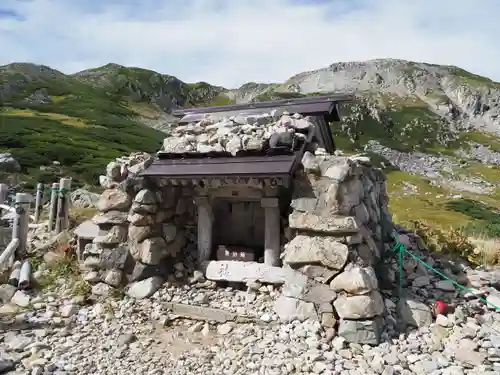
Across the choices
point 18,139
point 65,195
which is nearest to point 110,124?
point 18,139

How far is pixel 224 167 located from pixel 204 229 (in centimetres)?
203

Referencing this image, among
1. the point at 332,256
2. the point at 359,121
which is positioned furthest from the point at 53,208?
the point at 359,121

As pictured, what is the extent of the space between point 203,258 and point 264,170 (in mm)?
3176

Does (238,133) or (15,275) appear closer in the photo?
(238,133)

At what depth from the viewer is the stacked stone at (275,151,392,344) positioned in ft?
24.2

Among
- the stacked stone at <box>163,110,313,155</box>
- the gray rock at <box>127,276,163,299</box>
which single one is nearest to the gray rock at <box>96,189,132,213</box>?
the stacked stone at <box>163,110,313,155</box>

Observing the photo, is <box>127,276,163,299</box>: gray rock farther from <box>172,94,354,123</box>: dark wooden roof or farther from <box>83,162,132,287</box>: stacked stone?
<box>172,94,354,123</box>: dark wooden roof

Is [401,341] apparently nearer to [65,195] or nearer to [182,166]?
[182,166]

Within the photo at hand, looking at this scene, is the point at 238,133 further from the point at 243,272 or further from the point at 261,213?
the point at 243,272

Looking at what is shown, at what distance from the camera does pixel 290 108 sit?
420 inches

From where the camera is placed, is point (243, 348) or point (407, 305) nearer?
point (243, 348)

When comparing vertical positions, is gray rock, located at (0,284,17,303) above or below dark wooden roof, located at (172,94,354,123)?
below

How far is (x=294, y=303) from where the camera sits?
7898 mm

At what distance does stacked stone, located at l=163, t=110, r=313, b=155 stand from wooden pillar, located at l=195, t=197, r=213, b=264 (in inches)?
53.9
